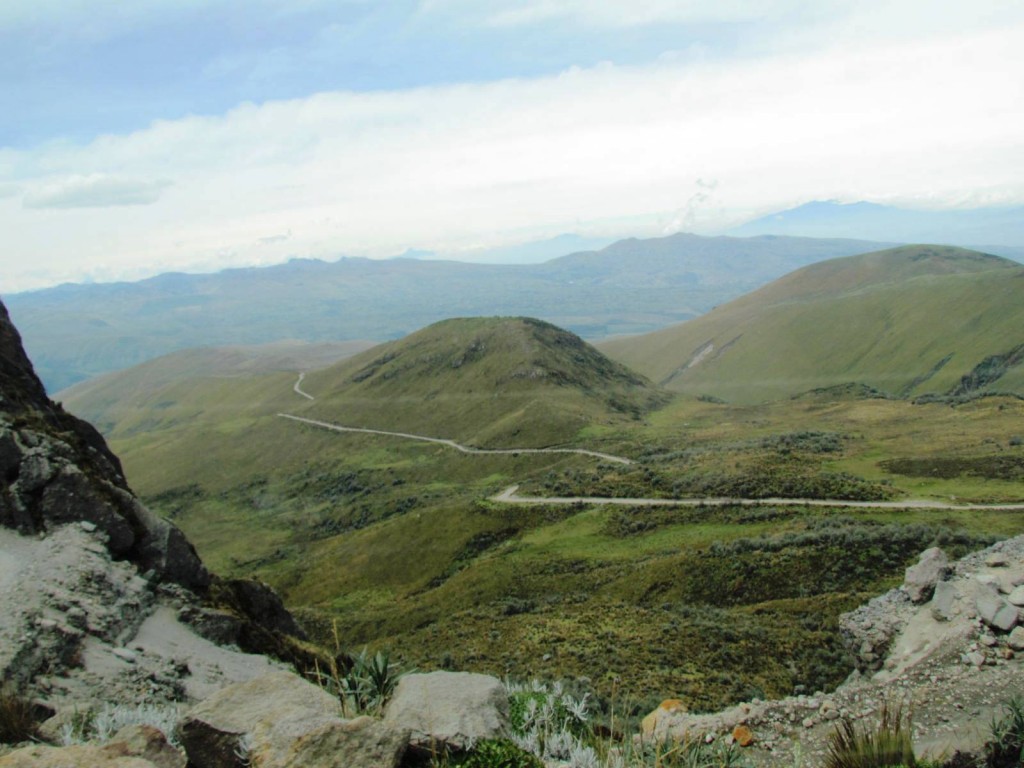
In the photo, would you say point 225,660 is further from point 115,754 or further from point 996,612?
point 996,612

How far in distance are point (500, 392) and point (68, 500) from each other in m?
135

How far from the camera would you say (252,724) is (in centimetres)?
923

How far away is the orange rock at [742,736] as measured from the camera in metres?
18.0

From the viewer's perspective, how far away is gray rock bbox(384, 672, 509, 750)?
31.1ft

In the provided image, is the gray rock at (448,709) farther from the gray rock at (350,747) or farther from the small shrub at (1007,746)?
the small shrub at (1007,746)

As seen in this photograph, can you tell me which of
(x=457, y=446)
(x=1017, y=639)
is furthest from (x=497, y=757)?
(x=457, y=446)

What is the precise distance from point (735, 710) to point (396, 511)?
299 feet

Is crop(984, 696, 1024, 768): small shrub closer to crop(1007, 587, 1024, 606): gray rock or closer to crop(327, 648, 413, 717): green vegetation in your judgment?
crop(1007, 587, 1024, 606): gray rock

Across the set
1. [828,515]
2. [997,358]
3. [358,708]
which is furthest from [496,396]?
[358,708]

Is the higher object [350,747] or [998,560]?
[350,747]

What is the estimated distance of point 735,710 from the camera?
20188 mm

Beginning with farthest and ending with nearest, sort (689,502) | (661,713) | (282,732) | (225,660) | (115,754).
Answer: (689,502), (225,660), (661,713), (282,732), (115,754)

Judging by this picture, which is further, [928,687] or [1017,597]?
Answer: [1017,597]

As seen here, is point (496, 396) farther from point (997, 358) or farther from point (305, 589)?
point (997, 358)
